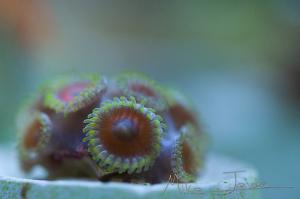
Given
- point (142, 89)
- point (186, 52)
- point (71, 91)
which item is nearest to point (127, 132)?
point (142, 89)

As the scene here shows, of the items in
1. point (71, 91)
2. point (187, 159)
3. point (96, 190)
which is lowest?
point (96, 190)

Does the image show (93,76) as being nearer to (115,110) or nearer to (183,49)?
(115,110)

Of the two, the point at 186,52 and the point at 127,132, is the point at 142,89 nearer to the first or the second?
the point at 127,132

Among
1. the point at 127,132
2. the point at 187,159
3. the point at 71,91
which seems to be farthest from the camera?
the point at 71,91

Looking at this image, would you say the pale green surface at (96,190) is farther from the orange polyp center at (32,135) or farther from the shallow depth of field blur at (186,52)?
the shallow depth of field blur at (186,52)

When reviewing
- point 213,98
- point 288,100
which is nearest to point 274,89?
point 288,100

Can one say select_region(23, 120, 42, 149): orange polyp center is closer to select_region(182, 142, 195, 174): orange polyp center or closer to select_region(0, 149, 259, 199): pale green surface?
select_region(0, 149, 259, 199): pale green surface
